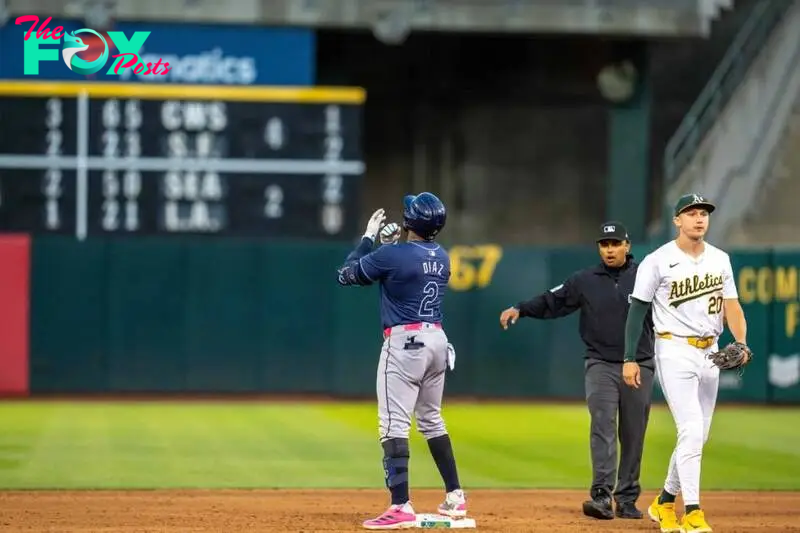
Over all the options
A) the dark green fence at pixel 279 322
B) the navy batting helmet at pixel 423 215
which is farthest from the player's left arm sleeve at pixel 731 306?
the dark green fence at pixel 279 322

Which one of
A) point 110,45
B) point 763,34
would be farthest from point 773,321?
point 110,45

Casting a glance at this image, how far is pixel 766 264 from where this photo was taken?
2044 centimetres

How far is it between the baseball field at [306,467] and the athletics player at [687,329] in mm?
639

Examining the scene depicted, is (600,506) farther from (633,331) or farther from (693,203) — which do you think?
(693,203)

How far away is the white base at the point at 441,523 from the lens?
895cm

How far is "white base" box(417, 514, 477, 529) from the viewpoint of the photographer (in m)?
8.95

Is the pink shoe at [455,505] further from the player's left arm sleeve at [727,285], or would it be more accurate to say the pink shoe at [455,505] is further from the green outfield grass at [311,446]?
the green outfield grass at [311,446]

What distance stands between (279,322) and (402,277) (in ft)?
37.6

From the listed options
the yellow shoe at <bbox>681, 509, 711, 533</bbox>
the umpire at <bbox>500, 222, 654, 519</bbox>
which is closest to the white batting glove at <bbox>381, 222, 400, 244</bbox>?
the umpire at <bbox>500, 222, 654, 519</bbox>

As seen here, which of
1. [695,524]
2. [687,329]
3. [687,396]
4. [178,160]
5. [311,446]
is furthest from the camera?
[178,160]

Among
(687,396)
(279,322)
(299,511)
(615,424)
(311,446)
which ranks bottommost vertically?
(311,446)

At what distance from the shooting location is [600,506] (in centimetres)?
975

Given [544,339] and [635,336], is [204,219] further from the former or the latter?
[635,336]
